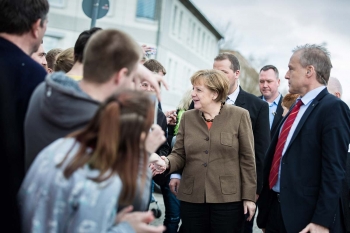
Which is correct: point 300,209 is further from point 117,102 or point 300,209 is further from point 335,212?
point 117,102

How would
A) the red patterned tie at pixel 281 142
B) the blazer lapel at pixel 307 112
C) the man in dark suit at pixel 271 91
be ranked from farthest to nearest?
the man in dark suit at pixel 271 91, the red patterned tie at pixel 281 142, the blazer lapel at pixel 307 112

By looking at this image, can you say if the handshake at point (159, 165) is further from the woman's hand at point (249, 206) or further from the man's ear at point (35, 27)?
the man's ear at point (35, 27)

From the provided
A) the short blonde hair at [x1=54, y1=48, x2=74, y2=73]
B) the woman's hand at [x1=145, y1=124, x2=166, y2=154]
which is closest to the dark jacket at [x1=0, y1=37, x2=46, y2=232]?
the woman's hand at [x1=145, y1=124, x2=166, y2=154]

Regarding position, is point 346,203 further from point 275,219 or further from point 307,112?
point 307,112

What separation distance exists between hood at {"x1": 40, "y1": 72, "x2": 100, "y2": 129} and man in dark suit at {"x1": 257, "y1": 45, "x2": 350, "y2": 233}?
2.36 meters

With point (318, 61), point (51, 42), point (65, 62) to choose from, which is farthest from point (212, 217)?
point (51, 42)

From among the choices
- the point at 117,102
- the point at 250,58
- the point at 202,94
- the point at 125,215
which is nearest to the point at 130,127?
the point at 117,102

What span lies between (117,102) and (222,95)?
118 inches

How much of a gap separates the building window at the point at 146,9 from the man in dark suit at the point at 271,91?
28348 millimetres

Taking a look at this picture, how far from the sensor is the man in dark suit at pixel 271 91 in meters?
8.40

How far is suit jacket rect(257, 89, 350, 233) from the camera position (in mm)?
4113

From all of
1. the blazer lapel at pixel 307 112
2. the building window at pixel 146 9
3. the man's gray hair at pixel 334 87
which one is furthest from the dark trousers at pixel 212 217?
the building window at pixel 146 9

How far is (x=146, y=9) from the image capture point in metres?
37.3

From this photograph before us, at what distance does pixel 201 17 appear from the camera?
50188 mm
